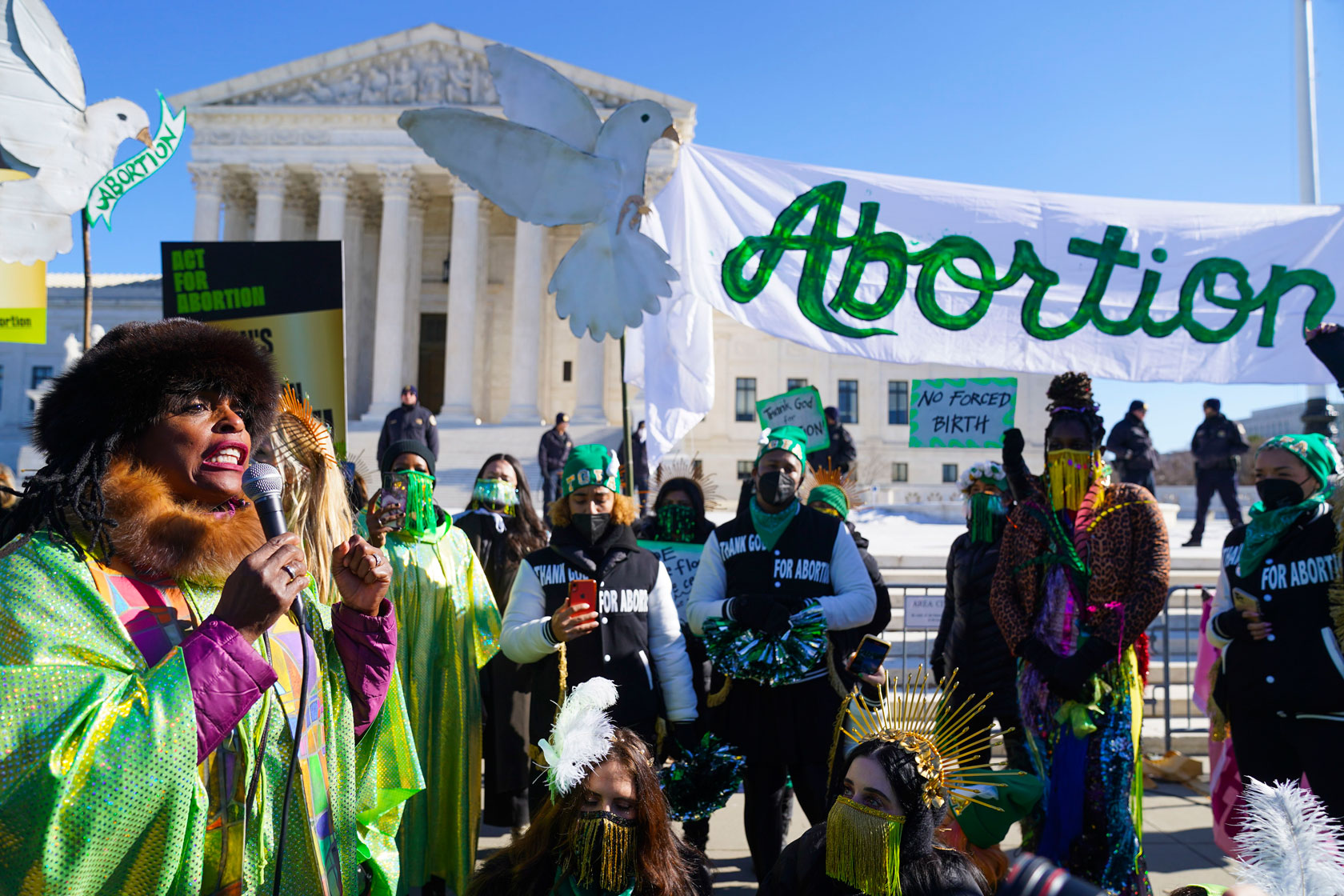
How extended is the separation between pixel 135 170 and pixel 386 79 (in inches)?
1280

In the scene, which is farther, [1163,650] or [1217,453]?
[1217,453]

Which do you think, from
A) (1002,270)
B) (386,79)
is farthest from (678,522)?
(386,79)

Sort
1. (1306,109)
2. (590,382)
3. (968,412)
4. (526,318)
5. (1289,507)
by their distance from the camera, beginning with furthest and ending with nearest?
(526,318) → (590,382) → (1306,109) → (968,412) → (1289,507)

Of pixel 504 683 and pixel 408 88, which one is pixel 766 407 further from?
pixel 408 88

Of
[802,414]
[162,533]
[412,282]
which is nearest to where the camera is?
[162,533]

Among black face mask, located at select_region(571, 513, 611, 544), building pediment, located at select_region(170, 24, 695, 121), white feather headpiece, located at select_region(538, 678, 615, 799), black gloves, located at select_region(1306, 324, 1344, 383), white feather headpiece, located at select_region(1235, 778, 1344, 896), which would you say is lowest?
white feather headpiece, located at select_region(538, 678, 615, 799)

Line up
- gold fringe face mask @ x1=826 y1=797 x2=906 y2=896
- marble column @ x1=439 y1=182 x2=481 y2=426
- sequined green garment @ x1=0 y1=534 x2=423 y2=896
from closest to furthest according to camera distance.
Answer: sequined green garment @ x1=0 y1=534 x2=423 y2=896 < gold fringe face mask @ x1=826 y1=797 x2=906 y2=896 < marble column @ x1=439 y1=182 x2=481 y2=426

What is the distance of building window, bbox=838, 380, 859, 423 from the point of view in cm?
4066

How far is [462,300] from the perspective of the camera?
1331 inches

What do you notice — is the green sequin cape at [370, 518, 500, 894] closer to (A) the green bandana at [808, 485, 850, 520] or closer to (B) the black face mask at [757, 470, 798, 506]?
(B) the black face mask at [757, 470, 798, 506]

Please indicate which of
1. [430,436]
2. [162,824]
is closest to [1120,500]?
[162,824]

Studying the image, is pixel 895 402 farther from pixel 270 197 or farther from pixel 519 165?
pixel 519 165

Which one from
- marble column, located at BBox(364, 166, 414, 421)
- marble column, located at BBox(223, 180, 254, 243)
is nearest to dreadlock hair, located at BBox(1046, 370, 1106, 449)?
marble column, located at BBox(364, 166, 414, 421)

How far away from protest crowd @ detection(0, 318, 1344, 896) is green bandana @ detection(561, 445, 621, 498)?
13mm
